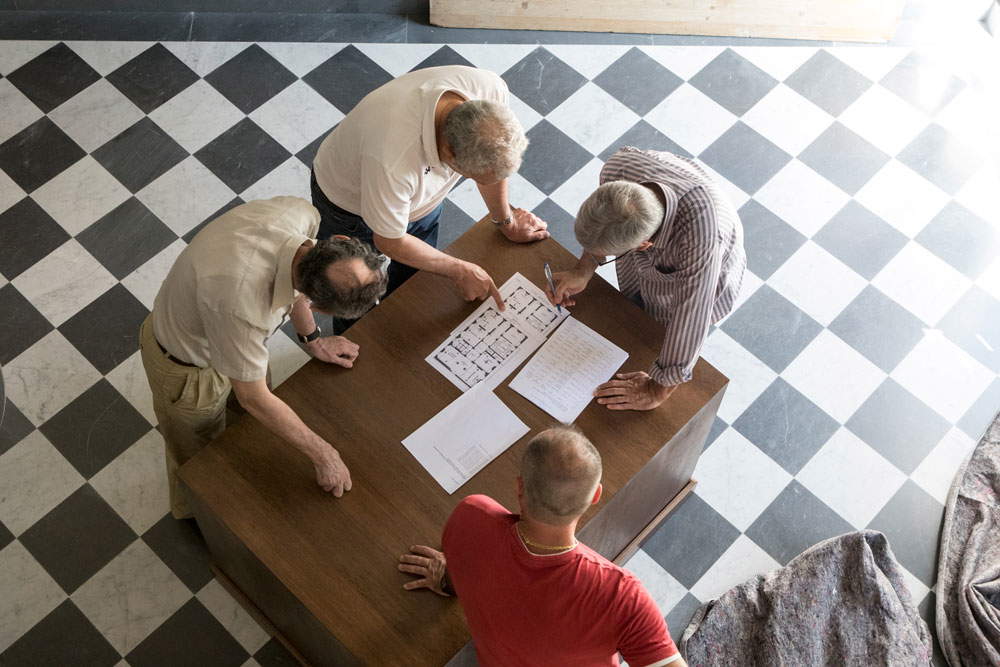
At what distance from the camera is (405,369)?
2914 millimetres

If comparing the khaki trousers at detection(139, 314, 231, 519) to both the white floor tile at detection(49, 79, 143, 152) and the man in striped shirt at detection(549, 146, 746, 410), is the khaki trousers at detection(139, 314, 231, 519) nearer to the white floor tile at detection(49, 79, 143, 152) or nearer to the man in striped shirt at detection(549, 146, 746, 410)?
the man in striped shirt at detection(549, 146, 746, 410)

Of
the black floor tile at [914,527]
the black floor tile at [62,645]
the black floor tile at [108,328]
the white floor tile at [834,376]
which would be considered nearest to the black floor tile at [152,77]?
the black floor tile at [108,328]

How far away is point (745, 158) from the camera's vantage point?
14.7 feet

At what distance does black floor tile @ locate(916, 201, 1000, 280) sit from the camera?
4262mm

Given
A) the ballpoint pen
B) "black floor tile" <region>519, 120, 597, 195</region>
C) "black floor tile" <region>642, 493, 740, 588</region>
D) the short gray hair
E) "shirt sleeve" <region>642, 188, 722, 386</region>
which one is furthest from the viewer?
"black floor tile" <region>519, 120, 597, 195</region>

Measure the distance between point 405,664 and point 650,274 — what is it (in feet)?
4.33

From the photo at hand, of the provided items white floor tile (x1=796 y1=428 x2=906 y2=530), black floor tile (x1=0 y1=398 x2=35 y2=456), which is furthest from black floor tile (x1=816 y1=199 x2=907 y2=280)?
black floor tile (x1=0 y1=398 x2=35 y2=456)

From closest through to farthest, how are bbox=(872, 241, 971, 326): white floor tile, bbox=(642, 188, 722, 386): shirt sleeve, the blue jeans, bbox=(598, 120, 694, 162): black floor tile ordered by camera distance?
1. bbox=(642, 188, 722, 386): shirt sleeve
2. the blue jeans
3. bbox=(872, 241, 971, 326): white floor tile
4. bbox=(598, 120, 694, 162): black floor tile

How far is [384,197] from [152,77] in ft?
7.65

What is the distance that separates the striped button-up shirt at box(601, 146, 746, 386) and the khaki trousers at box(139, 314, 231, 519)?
1.33 metres

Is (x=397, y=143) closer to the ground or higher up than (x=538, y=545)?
higher up

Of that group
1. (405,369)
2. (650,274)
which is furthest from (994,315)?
(405,369)

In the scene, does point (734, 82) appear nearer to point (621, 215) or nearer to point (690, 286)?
point (690, 286)

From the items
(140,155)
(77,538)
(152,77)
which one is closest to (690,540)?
(77,538)
